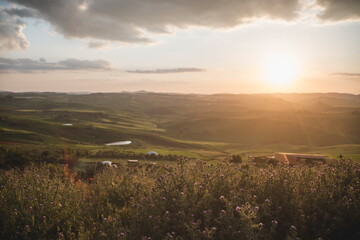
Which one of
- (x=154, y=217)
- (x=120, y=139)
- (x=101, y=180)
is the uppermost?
(x=154, y=217)

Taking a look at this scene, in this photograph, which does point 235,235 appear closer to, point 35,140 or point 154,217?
point 154,217

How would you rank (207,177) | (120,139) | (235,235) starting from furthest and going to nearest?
1. (120,139)
2. (207,177)
3. (235,235)

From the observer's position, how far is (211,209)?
16.8ft

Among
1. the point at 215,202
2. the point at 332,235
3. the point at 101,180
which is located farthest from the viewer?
the point at 101,180

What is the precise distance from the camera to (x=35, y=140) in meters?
59.7

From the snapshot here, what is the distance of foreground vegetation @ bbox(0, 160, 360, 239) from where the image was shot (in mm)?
4375

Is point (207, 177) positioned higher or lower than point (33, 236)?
higher

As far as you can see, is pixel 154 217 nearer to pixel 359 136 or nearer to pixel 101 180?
pixel 101 180

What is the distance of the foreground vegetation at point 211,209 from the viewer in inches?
172

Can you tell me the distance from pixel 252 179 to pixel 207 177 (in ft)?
3.59

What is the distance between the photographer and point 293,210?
15.8 ft

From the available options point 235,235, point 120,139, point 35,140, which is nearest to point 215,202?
point 235,235

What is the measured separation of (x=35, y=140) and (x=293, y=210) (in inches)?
2569

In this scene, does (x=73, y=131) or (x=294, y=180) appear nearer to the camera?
(x=294, y=180)
